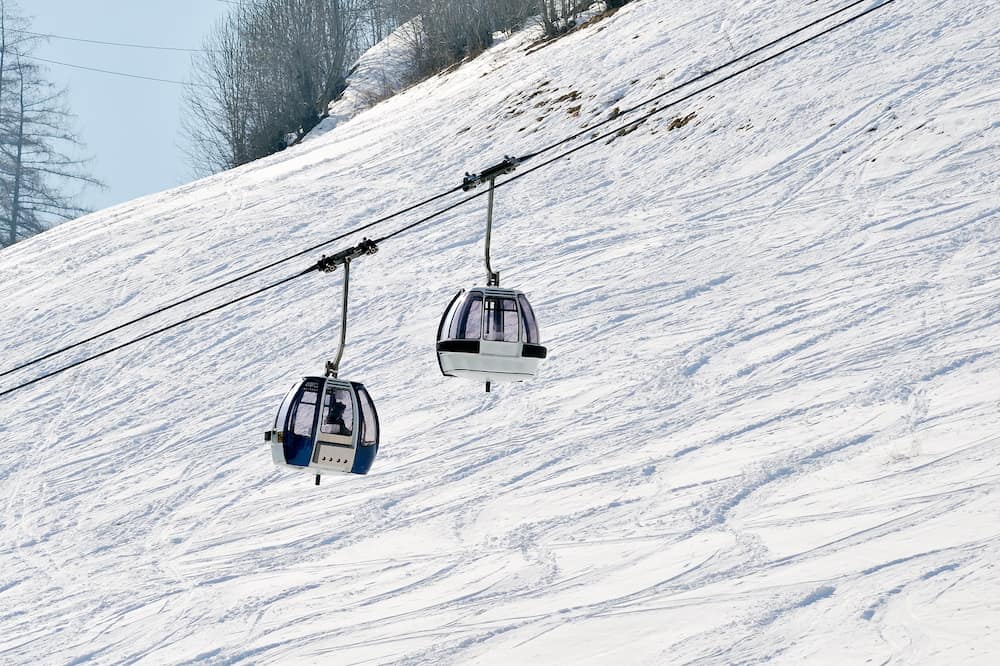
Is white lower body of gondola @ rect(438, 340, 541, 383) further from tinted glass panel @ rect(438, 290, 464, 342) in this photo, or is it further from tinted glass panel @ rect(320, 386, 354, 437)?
tinted glass panel @ rect(320, 386, 354, 437)

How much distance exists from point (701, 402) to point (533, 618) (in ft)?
12.2

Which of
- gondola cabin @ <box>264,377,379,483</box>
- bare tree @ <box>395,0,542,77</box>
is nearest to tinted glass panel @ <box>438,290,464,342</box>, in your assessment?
gondola cabin @ <box>264,377,379,483</box>

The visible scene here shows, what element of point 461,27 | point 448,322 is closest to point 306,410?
point 448,322

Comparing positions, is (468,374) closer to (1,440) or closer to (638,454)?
(638,454)

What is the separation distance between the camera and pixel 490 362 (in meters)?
8.66

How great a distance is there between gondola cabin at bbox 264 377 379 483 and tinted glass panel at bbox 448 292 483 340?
755mm

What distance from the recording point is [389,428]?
15070 mm

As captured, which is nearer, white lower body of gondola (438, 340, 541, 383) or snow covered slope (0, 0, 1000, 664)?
white lower body of gondola (438, 340, 541, 383)

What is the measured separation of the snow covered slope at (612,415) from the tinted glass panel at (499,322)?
2773 mm

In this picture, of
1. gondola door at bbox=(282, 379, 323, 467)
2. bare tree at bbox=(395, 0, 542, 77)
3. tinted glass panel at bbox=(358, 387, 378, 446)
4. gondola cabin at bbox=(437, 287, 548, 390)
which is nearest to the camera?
gondola cabin at bbox=(437, 287, 548, 390)

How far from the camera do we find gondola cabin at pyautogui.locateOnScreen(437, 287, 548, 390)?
862 centimetres

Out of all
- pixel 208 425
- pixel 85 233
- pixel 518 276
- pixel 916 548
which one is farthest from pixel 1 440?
pixel 916 548

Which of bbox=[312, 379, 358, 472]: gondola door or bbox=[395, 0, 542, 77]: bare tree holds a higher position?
bbox=[395, 0, 542, 77]: bare tree

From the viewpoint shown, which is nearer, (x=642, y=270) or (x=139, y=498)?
(x=139, y=498)
